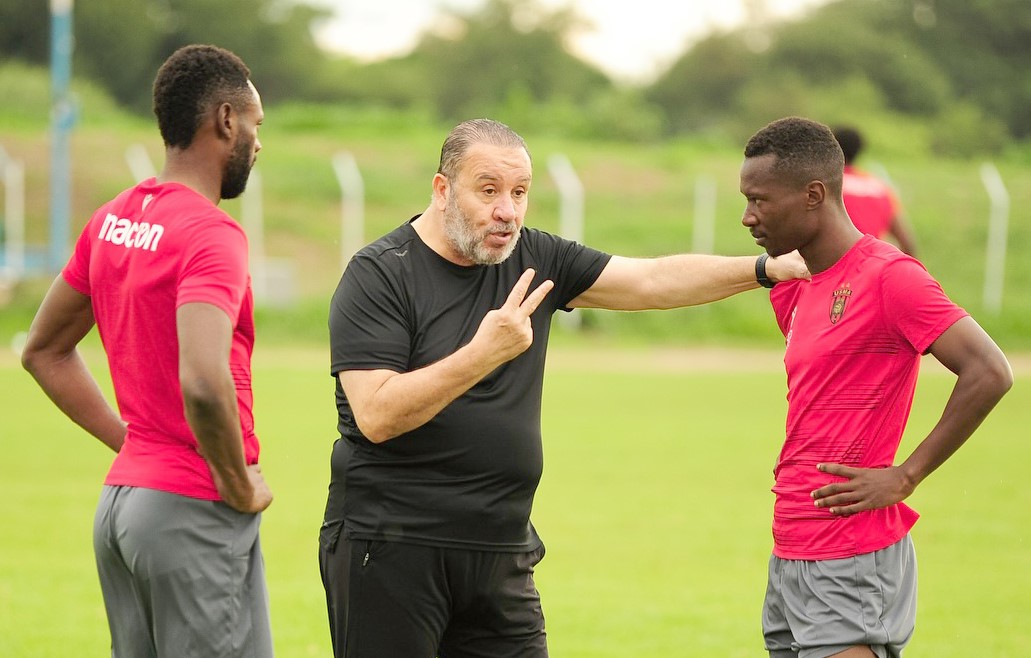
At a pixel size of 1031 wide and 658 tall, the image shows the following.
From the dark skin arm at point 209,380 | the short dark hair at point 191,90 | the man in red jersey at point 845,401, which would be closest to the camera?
the dark skin arm at point 209,380

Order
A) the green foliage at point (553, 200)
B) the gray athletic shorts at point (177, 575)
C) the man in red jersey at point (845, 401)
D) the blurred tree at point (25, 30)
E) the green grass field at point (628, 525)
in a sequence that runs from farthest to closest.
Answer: the blurred tree at point (25, 30) → the green foliage at point (553, 200) → the green grass field at point (628, 525) → the man in red jersey at point (845, 401) → the gray athletic shorts at point (177, 575)

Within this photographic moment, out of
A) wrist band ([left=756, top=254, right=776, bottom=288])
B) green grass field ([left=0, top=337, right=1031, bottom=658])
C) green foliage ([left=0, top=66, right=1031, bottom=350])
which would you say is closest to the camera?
wrist band ([left=756, top=254, right=776, bottom=288])

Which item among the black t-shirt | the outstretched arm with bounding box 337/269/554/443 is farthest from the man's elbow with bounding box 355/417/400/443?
the black t-shirt

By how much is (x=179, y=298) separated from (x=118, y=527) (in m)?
0.78

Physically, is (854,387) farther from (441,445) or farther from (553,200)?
(553,200)

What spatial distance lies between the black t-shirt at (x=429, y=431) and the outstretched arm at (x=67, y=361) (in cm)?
87

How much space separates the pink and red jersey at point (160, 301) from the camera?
3.95 meters

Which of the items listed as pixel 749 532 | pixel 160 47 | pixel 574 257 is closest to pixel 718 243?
pixel 749 532

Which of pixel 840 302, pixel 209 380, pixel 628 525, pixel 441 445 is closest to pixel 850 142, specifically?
pixel 628 525

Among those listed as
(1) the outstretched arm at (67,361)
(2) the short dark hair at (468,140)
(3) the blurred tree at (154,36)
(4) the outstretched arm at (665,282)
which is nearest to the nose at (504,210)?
(2) the short dark hair at (468,140)

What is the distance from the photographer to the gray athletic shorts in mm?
4047

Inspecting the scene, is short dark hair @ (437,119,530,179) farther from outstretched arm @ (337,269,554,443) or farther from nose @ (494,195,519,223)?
outstretched arm @ (337,269,554,443)

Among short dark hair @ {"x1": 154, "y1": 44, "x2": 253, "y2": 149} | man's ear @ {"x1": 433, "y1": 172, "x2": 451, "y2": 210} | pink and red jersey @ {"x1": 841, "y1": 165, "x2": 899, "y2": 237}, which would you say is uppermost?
pink and red jersey @ {"x1": 841, "y1": 165, "x2": 899, "y2": 237}

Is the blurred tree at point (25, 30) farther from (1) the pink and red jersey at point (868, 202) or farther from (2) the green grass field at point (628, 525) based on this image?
(1) the pink and red jersey at point (868, 202)
